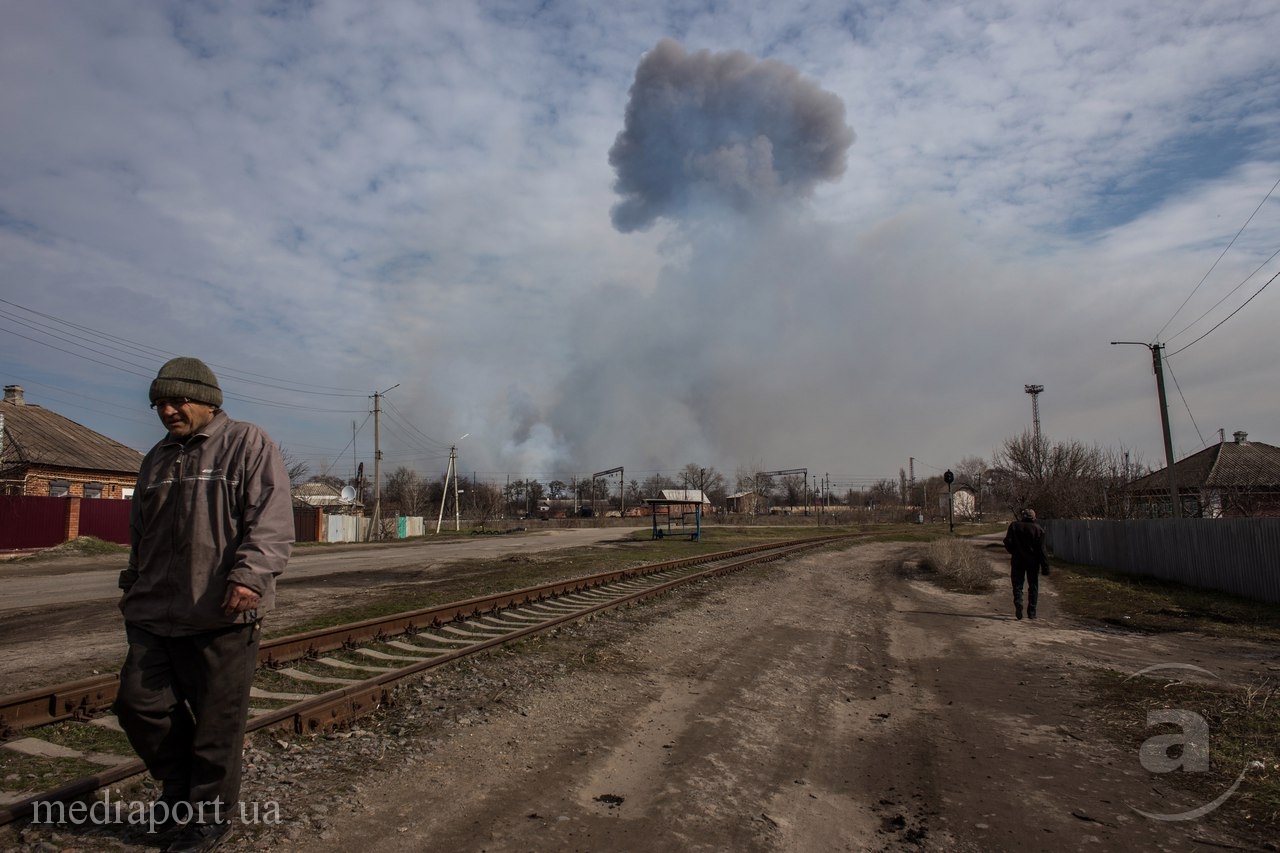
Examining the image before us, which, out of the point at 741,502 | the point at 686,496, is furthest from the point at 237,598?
the point at 741,502

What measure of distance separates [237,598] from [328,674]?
4.05 m

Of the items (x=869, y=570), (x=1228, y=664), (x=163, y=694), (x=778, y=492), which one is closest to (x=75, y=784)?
(x=163, y=694)

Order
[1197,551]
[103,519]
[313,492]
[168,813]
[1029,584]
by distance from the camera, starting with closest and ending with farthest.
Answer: [168,813], [1029,584], [1197,551], [103,519], [313,492]

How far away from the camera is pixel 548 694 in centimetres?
599

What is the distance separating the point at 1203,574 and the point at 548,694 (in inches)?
619

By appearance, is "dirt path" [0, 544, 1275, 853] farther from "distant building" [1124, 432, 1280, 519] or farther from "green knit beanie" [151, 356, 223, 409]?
"distant building" [1124, 432, 1280, 519]

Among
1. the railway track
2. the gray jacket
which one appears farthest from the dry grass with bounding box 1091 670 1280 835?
the railway track

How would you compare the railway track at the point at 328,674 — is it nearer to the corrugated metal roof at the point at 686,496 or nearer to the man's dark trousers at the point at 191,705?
the man's dark trousers at the point at 191,705

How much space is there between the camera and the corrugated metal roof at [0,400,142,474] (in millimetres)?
28781

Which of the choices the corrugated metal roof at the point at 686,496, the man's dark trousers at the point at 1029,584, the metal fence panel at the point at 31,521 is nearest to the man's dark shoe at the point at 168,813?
the man's dark trousers at the point at 1029,584

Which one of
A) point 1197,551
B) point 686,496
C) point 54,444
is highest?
point 54,444

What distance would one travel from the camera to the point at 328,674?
21.0 ft

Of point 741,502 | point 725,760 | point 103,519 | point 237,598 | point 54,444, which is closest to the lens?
point 237,598
